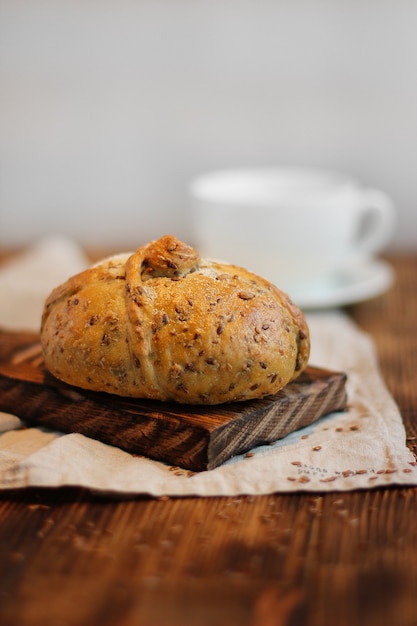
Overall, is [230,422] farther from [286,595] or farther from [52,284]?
[52,284]

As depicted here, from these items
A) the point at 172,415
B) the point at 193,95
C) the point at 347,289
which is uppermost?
the point at 193,95

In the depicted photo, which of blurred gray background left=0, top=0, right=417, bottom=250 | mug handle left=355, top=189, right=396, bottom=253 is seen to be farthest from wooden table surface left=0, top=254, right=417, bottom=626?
blurred gray background left=0, top=0, right=417, bottom=250

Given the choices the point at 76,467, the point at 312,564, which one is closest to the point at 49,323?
the point at 76,467

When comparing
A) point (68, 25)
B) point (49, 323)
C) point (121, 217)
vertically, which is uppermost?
point (68, 25)

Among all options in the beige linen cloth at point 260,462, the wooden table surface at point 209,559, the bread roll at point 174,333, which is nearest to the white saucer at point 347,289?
the beige linen cloth at point 260,462

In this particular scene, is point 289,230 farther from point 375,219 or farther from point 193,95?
point 193,95

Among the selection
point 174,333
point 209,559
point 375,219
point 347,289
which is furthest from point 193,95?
point 209,559
